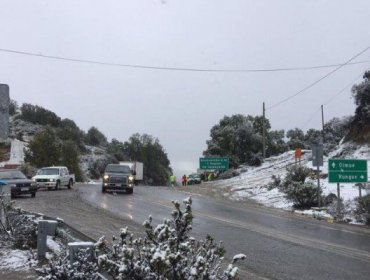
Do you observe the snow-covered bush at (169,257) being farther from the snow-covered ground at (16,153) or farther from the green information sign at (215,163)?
the snow-covered ground at (16,153)

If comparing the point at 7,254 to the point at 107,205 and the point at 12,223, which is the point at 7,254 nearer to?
the point at 12,223

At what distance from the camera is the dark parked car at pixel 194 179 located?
6550 cm

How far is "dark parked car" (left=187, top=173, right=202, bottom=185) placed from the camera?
65.5 meters

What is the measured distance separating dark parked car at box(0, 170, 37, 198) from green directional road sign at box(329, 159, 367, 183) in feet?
50.5

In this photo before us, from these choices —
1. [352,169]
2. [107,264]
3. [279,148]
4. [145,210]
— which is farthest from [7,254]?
[279,148]

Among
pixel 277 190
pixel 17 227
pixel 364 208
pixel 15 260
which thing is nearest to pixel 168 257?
pixel 15 260

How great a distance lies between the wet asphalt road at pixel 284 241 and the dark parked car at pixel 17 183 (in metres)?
7.07

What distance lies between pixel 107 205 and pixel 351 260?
14.1 metres

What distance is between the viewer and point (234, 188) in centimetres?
3916

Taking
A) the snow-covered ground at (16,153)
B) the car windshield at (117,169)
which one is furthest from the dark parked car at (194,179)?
the car windshield at (117,169)

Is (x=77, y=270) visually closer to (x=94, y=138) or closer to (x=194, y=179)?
(x=194, y=179)

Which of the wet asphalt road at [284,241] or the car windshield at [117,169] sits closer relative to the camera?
the wet asphalt road at [284,241]

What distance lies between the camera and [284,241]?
13.7 meters

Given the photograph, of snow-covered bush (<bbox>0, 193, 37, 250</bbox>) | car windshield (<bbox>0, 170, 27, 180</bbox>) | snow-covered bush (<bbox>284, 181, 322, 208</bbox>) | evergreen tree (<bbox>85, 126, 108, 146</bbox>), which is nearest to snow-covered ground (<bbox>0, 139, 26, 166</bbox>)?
car windshield (<bbox>0, 170, 27, 180</bbox>)
